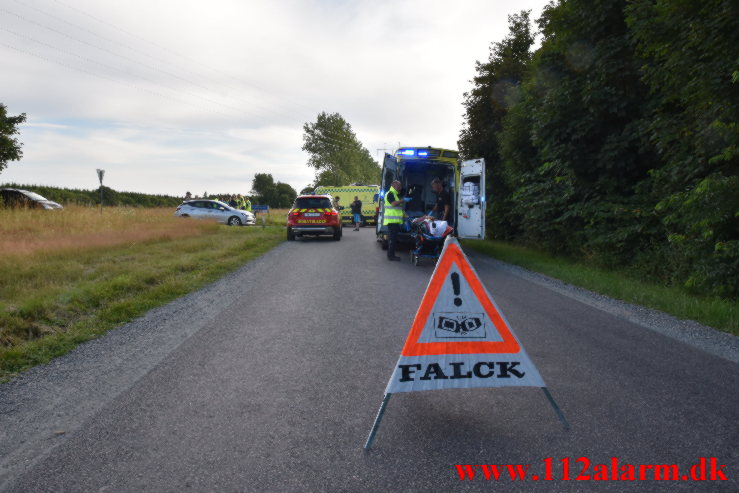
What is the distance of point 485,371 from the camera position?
3.12m

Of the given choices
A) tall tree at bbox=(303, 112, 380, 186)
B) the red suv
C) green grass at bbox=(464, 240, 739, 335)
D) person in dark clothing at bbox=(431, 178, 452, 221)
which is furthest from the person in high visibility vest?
tall tree at bbox=(303, 112, 380, 186)

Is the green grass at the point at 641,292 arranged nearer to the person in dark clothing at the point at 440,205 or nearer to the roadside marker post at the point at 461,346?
the person in dark clothing at the point at 440,205

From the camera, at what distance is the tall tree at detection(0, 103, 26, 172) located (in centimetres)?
3086

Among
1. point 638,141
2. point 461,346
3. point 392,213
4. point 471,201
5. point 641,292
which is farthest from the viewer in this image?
point 471,201

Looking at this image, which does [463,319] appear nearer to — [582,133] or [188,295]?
[188,295]

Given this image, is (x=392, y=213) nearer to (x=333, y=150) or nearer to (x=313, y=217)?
(x=313, y=217)

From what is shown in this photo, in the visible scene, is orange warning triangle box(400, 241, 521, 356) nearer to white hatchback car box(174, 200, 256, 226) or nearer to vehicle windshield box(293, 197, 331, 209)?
vehicle windshield box(293, 197, 331, 209)

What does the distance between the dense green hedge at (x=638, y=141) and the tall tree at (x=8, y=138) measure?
3175 centimetres

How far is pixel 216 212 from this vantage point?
94.0ft

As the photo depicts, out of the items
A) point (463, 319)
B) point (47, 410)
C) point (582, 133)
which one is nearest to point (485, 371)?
point (463, 319)

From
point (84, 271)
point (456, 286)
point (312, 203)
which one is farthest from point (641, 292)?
point (312, 203)

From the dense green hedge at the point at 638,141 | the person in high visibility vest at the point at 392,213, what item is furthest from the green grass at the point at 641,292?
the person in high visibility vest at the point at 392,213

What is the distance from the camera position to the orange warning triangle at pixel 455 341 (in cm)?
308

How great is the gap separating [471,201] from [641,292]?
5.78 meters
